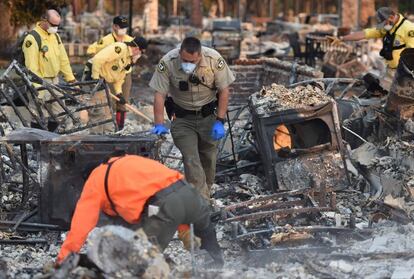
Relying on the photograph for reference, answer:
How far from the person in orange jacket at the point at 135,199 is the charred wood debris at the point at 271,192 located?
0.19 metres

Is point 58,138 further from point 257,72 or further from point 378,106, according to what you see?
point 257,72

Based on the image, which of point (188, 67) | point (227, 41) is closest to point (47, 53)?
point (188, 67)

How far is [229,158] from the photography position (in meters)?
10.7

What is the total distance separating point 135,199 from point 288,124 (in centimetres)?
368

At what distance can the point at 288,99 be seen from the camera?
369 inches

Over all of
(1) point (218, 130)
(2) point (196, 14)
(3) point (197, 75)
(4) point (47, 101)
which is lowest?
(2) point (196, 14)

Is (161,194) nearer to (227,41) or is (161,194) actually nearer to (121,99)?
(121,99)

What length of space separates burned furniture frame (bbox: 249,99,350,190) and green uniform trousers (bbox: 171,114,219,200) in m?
0.73

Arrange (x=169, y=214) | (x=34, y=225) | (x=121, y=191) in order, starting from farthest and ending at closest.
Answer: (x=34, y=225) → (x=169, y=214) → (x=121, y=191)

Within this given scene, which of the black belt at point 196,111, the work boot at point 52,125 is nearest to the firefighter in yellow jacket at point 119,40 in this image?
the work boot at point 52,125

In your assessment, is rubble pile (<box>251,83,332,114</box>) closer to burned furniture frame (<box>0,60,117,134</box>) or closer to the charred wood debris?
the charred wood debris

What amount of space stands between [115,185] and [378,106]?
5.17m

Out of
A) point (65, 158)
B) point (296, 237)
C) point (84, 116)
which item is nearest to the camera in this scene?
point (296, 237)

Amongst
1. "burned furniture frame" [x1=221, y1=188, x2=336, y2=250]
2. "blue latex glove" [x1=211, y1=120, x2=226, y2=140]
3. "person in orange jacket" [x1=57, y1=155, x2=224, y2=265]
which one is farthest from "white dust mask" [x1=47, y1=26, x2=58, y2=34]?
"person in orange jacket" [x1=57, y1=155, x2=224, y2=265]
